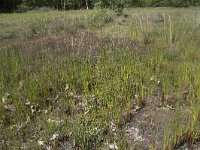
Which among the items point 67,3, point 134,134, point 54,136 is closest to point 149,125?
point 134,134

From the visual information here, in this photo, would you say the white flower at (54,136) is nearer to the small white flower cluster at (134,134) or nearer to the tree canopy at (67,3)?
the small white flower cluster at (134,134)

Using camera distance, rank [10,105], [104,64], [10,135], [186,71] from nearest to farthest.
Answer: [10,135] < [10,105] < [186,71] < [104,64]

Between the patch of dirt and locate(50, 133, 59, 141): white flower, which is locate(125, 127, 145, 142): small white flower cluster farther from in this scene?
locate(50, 133, 59, 141): white flower

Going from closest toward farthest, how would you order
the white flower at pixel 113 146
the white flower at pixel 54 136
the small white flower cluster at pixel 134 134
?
1. the white flower at pixel 113 146
2. the white flower at pixel 54 136
3. the small white flower cluster at pixel 134 134

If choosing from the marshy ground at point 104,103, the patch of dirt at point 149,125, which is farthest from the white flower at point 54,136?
the patch of dirt at point 149,125

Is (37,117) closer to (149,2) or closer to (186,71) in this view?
(186,71)

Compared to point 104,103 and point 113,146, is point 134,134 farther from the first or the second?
point 104,103

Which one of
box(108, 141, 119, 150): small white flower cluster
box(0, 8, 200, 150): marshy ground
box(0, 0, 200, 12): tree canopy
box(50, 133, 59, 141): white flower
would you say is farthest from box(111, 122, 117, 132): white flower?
box(0, 0, 200, 12): tree canopy

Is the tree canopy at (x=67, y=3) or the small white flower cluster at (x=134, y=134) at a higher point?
the tree canopy at (x=67, y=3)

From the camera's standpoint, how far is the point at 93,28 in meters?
11.8

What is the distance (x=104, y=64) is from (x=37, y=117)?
6.07ft

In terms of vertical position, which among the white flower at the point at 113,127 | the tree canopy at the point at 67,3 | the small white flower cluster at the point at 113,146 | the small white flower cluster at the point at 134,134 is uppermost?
the tree canopy at the point at 67,3

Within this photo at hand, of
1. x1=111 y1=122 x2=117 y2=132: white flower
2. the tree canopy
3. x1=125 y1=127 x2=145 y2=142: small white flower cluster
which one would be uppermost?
the tree canopy

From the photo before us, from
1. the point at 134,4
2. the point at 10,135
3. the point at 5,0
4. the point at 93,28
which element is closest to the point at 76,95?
the point at 10,135
